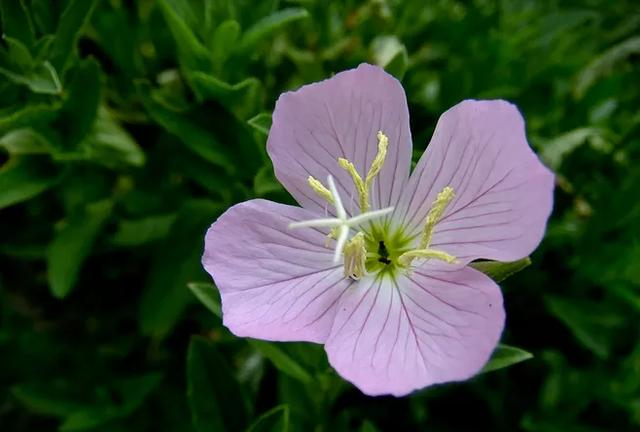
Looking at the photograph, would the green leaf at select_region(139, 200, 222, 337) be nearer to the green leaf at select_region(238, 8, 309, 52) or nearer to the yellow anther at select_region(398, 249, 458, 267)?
the green leaf at select_region(238, 8, 309, 52)

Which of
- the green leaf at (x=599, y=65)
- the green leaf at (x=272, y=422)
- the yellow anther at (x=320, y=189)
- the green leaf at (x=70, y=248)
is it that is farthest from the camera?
the green leaf at (x=599, y=65)

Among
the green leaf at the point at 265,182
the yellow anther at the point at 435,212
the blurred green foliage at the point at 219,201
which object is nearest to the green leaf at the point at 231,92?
the blurred green foliage at the point at 219,201

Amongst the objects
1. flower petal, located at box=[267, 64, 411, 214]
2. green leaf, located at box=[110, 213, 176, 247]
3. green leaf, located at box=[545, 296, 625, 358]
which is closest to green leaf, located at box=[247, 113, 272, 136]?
flower petal, located at box=[267, 64, 411, 214]

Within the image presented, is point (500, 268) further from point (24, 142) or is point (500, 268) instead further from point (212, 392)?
point (24, 142)

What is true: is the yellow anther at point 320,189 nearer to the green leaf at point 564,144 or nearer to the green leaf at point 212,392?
the green leaf at point 212,392

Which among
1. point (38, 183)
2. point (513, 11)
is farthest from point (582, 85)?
point (38, 183)

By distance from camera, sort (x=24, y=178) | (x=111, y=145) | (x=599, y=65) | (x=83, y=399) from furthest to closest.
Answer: (x=599, y=65) → (x=83, y=399) → (x=111, y=145) → (x=24, y=178)

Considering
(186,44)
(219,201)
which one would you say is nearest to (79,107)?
(186,44)

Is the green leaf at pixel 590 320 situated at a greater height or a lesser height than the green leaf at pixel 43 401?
greater
